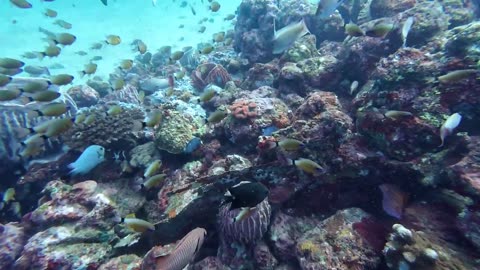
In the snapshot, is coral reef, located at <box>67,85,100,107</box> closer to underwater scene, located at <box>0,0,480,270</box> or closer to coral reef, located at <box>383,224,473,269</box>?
underwater scene, located at <box>0,0,480,270</box>

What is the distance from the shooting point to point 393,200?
394cm

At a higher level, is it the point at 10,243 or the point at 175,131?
the point at 175,131

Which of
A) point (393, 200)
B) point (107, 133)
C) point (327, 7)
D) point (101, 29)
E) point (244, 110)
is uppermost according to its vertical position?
point (101, 29)

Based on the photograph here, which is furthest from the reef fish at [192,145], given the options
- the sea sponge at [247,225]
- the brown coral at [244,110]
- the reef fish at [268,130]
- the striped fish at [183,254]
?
the striped fish at [183,254]

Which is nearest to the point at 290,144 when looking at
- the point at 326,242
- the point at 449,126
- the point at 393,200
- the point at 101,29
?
the point at 326,242

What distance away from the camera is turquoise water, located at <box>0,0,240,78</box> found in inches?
1184

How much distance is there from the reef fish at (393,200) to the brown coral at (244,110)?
2658 millimetres

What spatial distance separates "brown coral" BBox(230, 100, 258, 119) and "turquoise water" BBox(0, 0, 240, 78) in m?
22.1

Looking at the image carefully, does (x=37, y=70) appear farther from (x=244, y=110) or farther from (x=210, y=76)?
(x=244, y=110)

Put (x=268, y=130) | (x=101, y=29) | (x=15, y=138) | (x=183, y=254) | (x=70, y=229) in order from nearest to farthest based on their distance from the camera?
1. (x=183, y=254)
2. (x=70, y=229)
3. (x=268, y=130)
4. (x=15, y=138)
5. (x=101, y=29)

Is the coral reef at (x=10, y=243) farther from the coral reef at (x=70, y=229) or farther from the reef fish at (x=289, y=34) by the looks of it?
the reef fish at (x=289, y=34)

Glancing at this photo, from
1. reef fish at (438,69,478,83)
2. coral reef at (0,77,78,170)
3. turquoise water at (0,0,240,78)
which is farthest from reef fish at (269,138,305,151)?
turquoise water at (0,0,240,78)

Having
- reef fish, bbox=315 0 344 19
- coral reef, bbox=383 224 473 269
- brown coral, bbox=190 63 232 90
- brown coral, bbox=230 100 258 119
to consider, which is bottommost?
coral reef, bbox=383 224 473 269

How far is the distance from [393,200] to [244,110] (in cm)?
301
